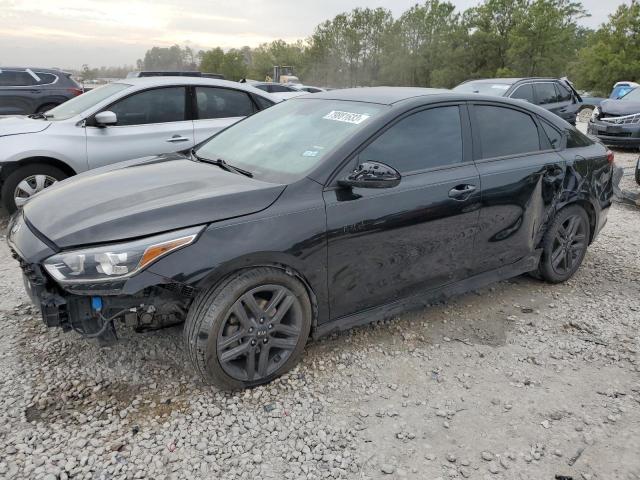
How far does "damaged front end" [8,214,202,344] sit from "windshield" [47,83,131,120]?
3.73 meters

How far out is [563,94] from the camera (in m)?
11.8

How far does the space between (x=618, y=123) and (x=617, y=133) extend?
0.23m

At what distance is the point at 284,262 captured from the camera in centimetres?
260

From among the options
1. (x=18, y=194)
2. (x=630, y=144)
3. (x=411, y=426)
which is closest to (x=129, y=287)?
(x=411, y=426)

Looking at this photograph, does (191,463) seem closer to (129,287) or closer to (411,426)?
(129,287)

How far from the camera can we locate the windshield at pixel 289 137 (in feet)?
9.55

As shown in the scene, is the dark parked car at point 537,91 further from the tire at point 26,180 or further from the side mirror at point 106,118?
the tire at point 26,180

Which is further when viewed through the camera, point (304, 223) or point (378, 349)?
point (378, 349)

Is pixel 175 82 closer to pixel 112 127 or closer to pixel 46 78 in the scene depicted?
pixel 112 127

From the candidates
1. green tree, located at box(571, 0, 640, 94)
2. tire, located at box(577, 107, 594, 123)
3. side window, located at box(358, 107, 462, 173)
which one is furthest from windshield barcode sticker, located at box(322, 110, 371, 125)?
green tree, located at box(571, 0, 640, 94)

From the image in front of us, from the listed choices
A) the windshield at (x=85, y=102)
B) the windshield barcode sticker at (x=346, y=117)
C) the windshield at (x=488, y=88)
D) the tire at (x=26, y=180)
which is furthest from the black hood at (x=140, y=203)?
the windshield at (x=488, y=88)

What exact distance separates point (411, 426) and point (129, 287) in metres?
1.54

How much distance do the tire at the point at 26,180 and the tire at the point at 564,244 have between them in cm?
488

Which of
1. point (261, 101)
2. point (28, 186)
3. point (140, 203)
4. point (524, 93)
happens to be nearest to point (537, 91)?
point (524, 93)
